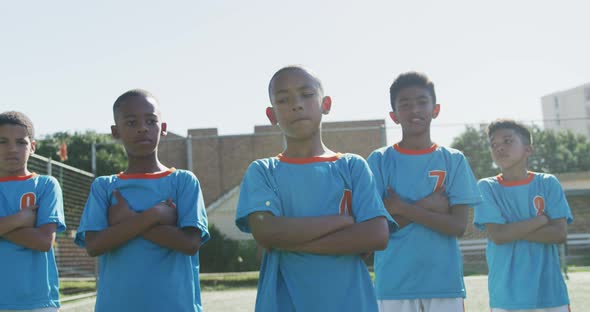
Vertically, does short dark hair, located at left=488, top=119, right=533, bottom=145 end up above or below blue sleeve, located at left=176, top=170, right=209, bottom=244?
above

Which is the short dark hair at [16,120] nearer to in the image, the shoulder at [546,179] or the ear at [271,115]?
the ear at [271,115]

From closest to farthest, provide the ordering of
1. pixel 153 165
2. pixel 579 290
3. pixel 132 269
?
pixel 132 269 < pixel 153 165 < pixel 579 290

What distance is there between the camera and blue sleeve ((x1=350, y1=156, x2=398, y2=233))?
2.67 m

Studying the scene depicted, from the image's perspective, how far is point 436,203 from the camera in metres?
3.42

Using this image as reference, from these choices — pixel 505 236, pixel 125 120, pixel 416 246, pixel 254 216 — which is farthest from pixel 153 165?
pixel 505 236

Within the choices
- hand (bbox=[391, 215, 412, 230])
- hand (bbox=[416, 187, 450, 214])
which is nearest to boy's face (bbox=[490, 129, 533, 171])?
hand (bbox=[416, 187, 450, 214])

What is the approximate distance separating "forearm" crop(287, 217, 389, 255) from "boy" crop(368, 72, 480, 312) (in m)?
0.75

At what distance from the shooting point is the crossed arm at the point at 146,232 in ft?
9.74

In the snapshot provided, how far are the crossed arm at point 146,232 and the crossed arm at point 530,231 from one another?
207 cm

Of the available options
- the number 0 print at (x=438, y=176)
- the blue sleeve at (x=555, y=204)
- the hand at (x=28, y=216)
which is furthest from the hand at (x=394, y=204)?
the hand at (x=28, y=216)

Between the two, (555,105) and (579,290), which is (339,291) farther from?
(555,105)

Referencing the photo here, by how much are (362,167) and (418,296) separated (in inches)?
37.6

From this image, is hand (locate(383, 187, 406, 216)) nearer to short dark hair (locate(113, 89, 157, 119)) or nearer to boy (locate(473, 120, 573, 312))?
boy (locate(473, 120, 573, 312))

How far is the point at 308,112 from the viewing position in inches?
107
